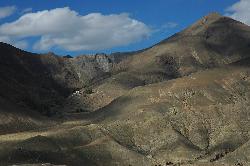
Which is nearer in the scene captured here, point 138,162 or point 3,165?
point 3,165

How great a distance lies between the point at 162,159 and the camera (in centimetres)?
19600

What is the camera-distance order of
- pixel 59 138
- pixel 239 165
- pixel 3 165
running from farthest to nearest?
pixel 59 138, pixel 239 165, pixel 3 165

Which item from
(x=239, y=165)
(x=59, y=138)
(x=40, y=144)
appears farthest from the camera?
(x=59, y=138)

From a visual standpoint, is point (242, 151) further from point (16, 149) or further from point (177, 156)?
point (16, 149)

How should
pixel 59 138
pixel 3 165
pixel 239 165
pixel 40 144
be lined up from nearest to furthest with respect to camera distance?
1. pixel 3 165
2. pixel 239 165
3. pixel 40 144
4. pixel 59 138

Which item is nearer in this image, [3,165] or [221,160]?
[3,165]

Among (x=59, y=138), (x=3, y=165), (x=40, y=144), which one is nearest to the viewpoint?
(x=3, y=165)

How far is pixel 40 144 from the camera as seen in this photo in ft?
606

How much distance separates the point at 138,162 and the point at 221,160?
27.0 meters

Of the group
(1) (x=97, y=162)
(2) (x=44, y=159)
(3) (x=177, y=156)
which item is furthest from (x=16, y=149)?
(3) (x=177, y=156)

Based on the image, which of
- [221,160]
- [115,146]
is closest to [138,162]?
[115,146]

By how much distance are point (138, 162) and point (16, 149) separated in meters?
39.8

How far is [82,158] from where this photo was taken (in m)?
180

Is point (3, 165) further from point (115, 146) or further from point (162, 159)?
point (162, 159)
